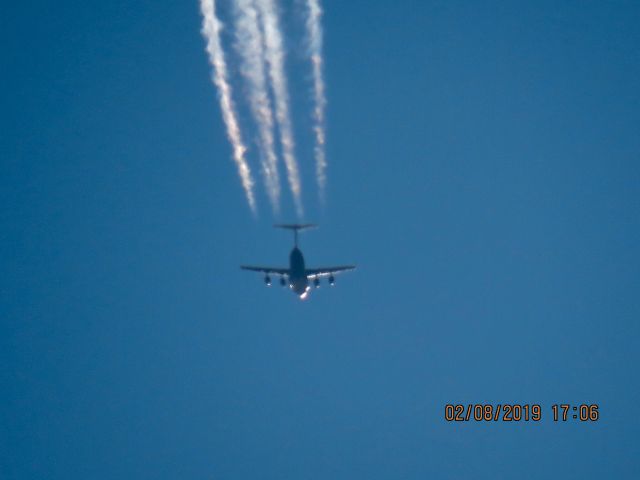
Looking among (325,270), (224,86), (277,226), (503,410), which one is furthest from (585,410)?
(224,86)

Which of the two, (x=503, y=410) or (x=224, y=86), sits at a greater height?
(x=224, y=86)

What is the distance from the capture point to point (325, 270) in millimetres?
79688

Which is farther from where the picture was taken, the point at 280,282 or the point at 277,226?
the point at 280,282

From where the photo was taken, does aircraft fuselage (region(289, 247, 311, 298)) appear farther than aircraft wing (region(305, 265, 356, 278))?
No

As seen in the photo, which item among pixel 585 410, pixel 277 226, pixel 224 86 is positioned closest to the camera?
pixel 224 86

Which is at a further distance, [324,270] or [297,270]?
[324,270]

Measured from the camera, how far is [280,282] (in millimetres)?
80125

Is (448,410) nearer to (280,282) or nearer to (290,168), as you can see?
(280,282)

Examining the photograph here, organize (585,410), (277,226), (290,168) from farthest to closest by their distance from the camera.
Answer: (585,410) < (277,226) < (290,168)

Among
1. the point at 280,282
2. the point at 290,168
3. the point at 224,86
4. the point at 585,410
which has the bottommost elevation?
the point at 585,410

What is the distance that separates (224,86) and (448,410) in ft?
119

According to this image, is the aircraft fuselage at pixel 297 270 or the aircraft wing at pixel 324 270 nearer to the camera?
the aircraft fuselage at pixel 297 270

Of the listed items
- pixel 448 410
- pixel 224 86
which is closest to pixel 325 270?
pixel 448 410

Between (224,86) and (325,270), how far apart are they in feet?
84.5
